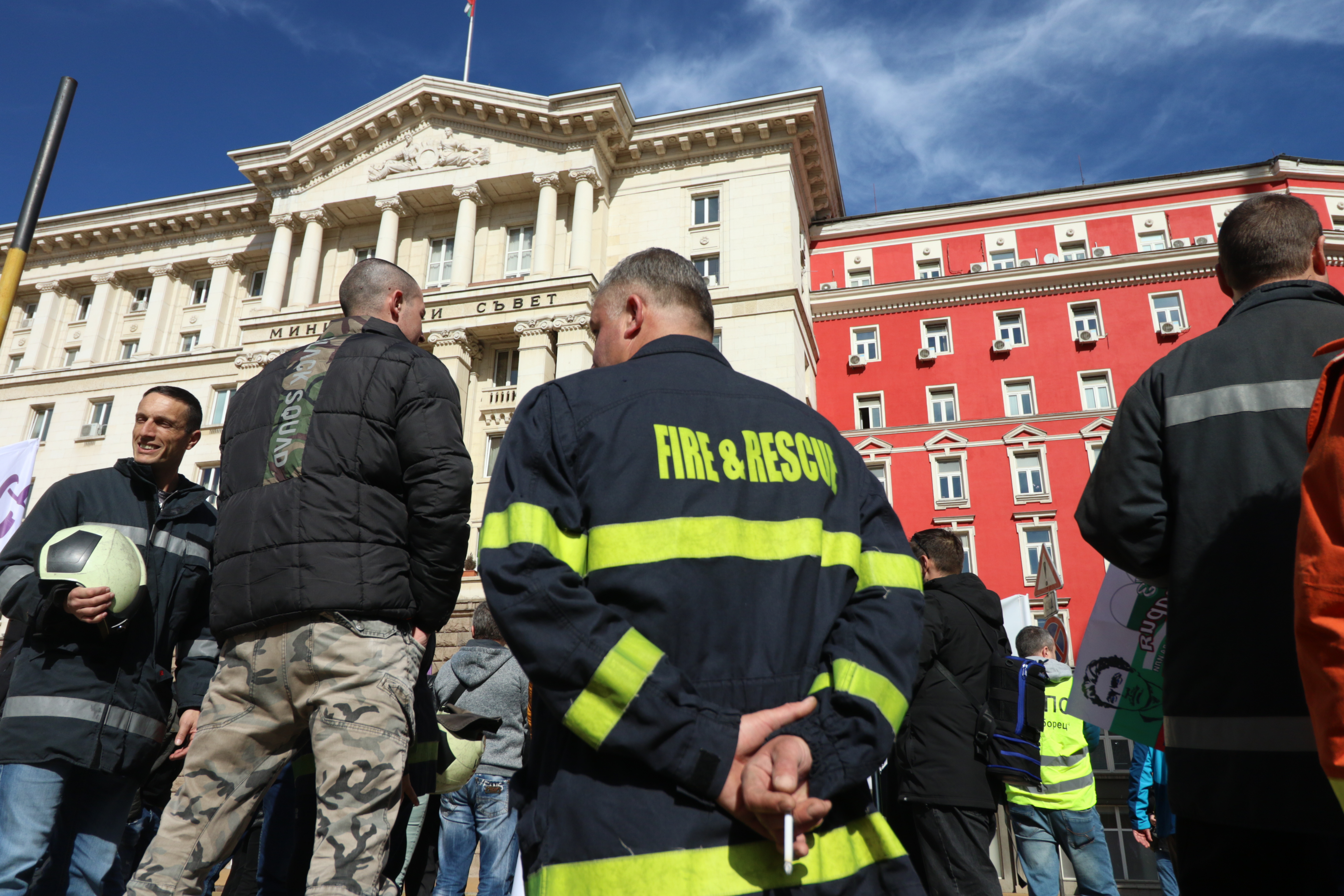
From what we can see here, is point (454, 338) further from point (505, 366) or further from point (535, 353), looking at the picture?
point (535, 353)

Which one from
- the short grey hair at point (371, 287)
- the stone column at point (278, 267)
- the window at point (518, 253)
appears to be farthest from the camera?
the stone column at point (278, 267)

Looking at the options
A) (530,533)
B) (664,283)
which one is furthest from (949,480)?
(530,533)

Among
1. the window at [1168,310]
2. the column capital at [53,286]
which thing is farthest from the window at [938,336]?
the column capital at [53,286]

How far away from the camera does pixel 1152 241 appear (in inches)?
1197

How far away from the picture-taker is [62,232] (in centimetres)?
3612

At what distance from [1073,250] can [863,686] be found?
33.0 m

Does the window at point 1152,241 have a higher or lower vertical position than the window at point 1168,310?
higher

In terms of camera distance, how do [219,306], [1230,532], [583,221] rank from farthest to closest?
[219,306] → [583,221] → [1230,532]

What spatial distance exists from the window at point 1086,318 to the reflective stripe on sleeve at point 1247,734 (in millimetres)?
30099

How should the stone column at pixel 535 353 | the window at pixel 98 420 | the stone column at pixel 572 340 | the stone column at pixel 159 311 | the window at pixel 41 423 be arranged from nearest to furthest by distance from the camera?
1. the stone column at pixel 572 340
2. the stone column at pixel 535 353
3. the window at pixel 98 420
4. the stone column at pixel 159 311
5. the window at pixel 41 423

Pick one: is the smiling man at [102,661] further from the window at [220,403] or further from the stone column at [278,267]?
the window at [220,403]

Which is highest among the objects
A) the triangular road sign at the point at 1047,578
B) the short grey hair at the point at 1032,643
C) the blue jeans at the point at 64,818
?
the triangular road sign at the point at 1047,578

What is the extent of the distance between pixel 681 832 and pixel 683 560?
57cm

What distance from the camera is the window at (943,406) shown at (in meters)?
29.8
